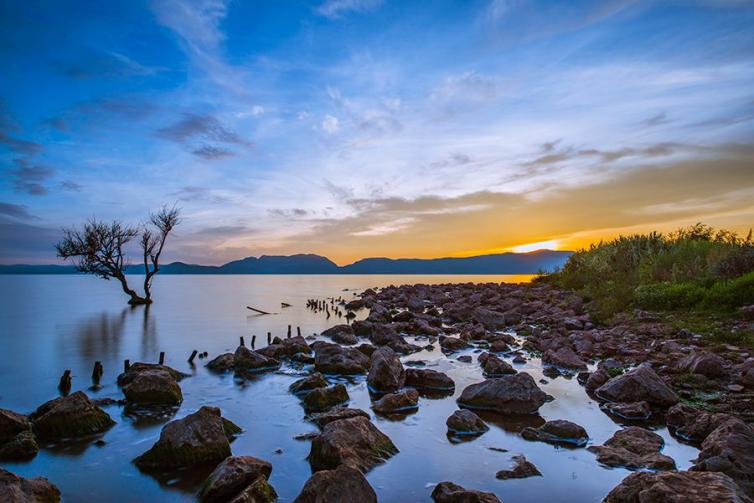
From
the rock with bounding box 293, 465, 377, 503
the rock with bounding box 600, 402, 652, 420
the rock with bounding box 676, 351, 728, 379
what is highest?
the rock with bounding box 676, 351, 728, 379

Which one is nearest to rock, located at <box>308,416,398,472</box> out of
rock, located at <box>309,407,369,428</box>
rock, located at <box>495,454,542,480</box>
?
rock, located at <box>309,407,369,428</box>

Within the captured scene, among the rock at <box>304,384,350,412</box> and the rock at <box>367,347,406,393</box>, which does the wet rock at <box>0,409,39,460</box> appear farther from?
the rock at <box>367,347,406,393</box>

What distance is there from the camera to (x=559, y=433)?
746cm

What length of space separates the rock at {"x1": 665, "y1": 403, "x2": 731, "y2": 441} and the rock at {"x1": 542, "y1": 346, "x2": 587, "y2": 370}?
4.14 metres

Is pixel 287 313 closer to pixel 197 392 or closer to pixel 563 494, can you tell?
pixel 197 392

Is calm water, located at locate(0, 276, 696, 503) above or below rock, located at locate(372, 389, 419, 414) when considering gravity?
below

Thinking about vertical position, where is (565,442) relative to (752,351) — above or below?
below

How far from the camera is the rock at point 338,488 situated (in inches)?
196

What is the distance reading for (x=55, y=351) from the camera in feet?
63.4

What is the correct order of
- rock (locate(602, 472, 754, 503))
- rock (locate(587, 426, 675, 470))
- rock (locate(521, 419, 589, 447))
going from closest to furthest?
rock (locate(602, 472, 754, 503)) → rock (locate(587, 426, 675, 470)) → rock (locate(521, 419, 589, 447))

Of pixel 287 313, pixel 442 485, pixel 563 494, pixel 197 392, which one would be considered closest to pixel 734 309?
pixel 563 494

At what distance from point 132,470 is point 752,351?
13278 mm

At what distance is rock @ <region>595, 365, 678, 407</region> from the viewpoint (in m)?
8.45

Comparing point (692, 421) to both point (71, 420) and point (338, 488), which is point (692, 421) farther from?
point (71, 420)
